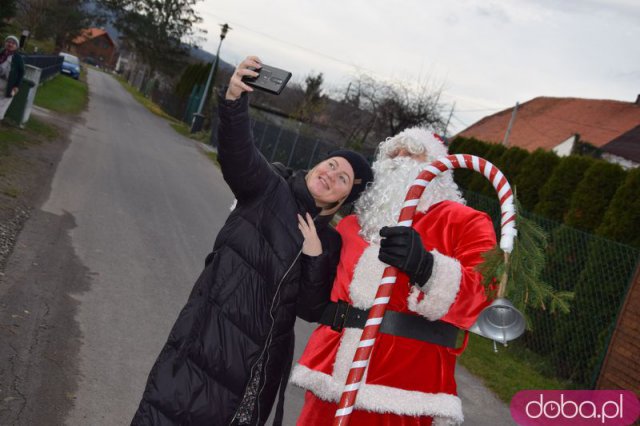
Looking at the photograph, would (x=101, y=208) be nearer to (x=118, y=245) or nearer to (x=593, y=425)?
(x=118, y=245)

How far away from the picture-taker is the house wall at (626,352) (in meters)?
7.97

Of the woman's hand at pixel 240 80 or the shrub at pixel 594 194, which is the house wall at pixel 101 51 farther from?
the woman's hand at pixel 240 80

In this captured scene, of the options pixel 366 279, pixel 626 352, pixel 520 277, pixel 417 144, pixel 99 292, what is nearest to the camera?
pixel 520 277

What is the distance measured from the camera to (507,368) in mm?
8852

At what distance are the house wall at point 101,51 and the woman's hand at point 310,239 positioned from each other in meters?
133

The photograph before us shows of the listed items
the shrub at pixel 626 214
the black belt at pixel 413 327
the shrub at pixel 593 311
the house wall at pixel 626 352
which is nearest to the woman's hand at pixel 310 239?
the black belt at pixel 413 327

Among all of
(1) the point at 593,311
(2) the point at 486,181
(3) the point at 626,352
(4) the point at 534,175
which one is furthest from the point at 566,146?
(3) the point at 626,352

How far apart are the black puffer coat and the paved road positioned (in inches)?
61.3

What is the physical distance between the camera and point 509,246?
257 cm

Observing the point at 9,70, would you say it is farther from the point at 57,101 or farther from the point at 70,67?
the point at 70,67

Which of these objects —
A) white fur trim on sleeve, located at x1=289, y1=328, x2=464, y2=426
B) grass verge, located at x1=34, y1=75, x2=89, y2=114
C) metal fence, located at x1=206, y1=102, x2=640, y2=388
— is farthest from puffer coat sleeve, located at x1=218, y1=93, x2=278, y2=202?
grass verge, located at x1=34, y1=75, x2=89, y2=114

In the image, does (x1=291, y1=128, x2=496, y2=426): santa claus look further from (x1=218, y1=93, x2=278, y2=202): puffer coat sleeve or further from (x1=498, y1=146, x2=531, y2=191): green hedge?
(x1=498, y1=146, x2=531, y2=191): green hedge

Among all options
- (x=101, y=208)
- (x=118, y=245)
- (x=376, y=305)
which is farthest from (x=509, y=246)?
(x=101, y=208)

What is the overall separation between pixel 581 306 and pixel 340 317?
7.07 metres
